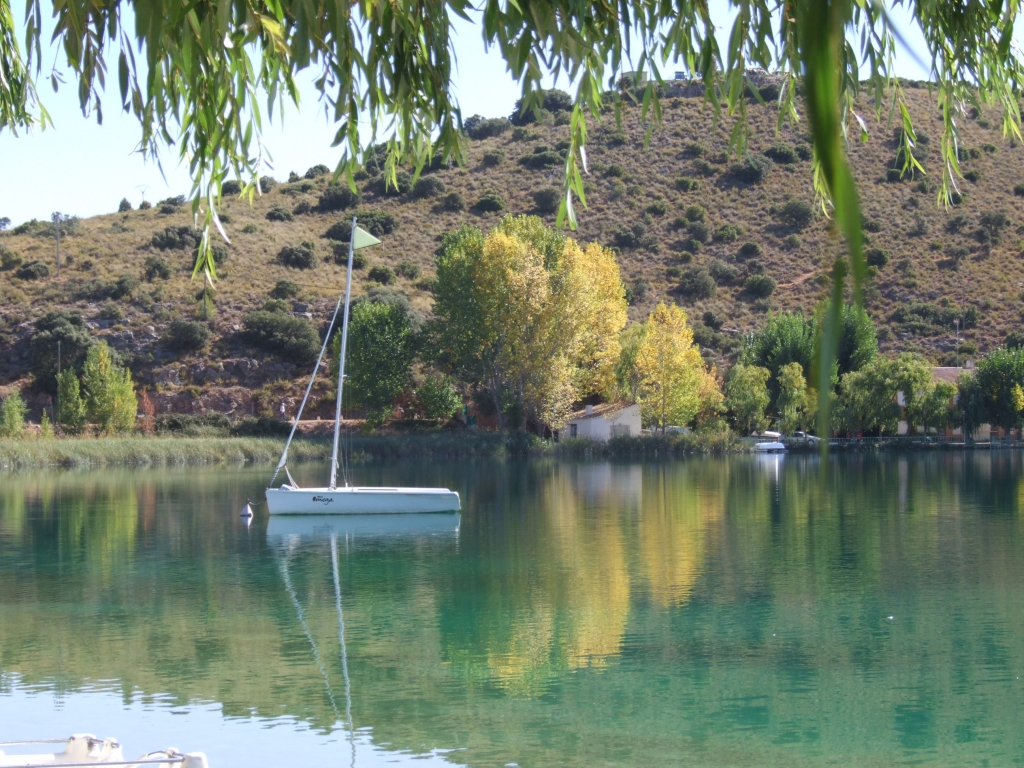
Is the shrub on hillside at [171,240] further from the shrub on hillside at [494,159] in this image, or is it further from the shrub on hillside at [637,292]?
the shrub on hillside at [637,292]

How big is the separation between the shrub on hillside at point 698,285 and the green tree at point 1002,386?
16.9m

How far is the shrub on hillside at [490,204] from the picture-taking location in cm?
7169

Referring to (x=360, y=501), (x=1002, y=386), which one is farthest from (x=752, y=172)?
(x=360, y=501)

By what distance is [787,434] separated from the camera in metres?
52.9

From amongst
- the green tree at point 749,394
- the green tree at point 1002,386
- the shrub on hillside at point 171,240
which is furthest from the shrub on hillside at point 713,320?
the shrub on hillside at point 171,240

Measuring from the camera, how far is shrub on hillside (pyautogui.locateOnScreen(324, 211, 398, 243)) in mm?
68812

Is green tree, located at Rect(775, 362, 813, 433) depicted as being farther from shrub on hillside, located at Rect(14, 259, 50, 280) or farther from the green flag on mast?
shrub on hillside, located at Rect(14, 259, 50, 280)

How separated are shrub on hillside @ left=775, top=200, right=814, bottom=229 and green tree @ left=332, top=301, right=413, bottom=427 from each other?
30392 millimetres

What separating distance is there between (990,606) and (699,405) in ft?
121

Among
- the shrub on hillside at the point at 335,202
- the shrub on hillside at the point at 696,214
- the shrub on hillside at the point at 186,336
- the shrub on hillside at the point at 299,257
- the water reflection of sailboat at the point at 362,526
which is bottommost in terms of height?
the water reflection of sailboat at the point at 362,526

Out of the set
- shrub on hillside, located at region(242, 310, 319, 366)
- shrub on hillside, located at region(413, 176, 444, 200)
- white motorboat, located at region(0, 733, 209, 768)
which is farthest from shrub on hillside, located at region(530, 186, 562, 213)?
white motorboat, located at region(0, 733, 209, 768)

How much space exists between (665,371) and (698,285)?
53.7ft

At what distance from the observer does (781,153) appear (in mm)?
77875

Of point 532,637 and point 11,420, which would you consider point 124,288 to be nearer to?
point 11,420
